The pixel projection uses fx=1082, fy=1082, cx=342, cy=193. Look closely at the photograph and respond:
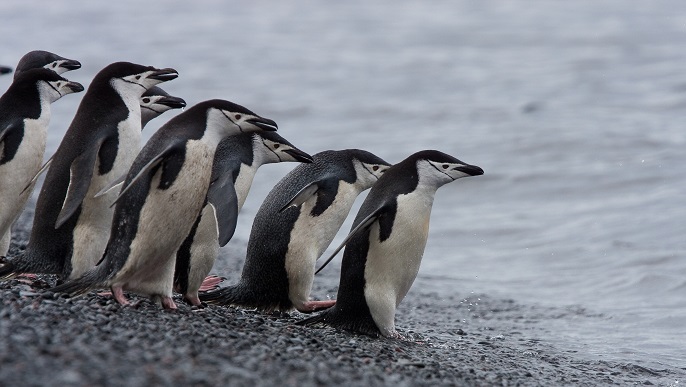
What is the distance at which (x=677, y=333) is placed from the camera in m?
8.03

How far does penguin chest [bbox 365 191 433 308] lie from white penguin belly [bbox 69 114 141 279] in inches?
58.8

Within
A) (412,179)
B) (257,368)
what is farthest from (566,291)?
(257,368)

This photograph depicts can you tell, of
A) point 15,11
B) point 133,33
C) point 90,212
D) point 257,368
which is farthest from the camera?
point 15,11

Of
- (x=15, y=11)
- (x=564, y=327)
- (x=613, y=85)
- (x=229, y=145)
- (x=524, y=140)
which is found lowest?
(x=564, y=327)

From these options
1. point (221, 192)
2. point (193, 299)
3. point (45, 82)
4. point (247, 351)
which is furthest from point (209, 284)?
point (247, 351)

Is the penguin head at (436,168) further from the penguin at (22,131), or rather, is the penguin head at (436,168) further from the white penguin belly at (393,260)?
the penguin at (22,131)

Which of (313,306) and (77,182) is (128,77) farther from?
(313,306)

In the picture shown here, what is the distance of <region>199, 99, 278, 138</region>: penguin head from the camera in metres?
5.98

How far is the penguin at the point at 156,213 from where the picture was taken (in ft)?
18.5

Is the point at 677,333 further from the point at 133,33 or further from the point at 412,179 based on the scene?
the point at 133,33

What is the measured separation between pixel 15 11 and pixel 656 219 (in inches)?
1170

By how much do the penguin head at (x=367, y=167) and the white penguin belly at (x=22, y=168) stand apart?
75.8 inches

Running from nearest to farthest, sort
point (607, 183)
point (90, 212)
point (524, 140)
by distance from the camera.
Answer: point (90, 212) < point (607, 183) < point (524, 140)

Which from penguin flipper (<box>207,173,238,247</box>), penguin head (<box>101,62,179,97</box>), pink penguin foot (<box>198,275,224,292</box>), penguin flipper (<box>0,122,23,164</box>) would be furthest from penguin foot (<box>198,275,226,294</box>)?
penguin flipper (<box>0,122,23,164</box>)
